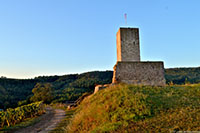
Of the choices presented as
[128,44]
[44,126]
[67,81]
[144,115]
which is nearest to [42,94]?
[44,126]

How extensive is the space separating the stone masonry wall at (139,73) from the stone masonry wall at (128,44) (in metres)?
1.92

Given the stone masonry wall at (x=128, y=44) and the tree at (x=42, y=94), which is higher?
the stone masonry wall at (x=128, y=44)

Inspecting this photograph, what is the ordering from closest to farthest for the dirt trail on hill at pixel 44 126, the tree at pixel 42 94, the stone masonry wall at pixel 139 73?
1. the dirt trail on hill at pixel 44 126
2. the stone masonry wall at pixel 139 73
3. the tree at pixel 42 94

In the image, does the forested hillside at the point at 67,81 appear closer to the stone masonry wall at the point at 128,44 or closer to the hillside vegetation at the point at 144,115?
the stone masonry wall at the point at 128,44

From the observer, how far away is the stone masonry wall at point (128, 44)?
60.1ft

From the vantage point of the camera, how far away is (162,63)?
668 inches

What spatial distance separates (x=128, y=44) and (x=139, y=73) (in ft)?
13.5

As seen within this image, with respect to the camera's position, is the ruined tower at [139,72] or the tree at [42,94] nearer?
the ruined tower at [139,72]

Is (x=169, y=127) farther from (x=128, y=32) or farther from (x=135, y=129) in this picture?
(x=128, y=32)

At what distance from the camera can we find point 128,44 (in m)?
18.5

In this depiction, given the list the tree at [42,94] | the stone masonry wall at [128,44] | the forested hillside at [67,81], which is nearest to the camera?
the stone masonry wall at [128,44]

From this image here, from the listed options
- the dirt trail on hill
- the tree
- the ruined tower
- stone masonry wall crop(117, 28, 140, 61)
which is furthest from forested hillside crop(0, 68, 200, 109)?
the dirt trail on hill

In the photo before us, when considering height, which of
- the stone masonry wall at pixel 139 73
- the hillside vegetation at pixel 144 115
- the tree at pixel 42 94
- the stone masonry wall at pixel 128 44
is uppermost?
the stone masonry wall at pixel 128 44

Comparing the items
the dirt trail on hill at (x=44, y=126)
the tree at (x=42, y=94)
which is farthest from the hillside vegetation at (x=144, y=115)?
the tree at (x=42, y=94)
